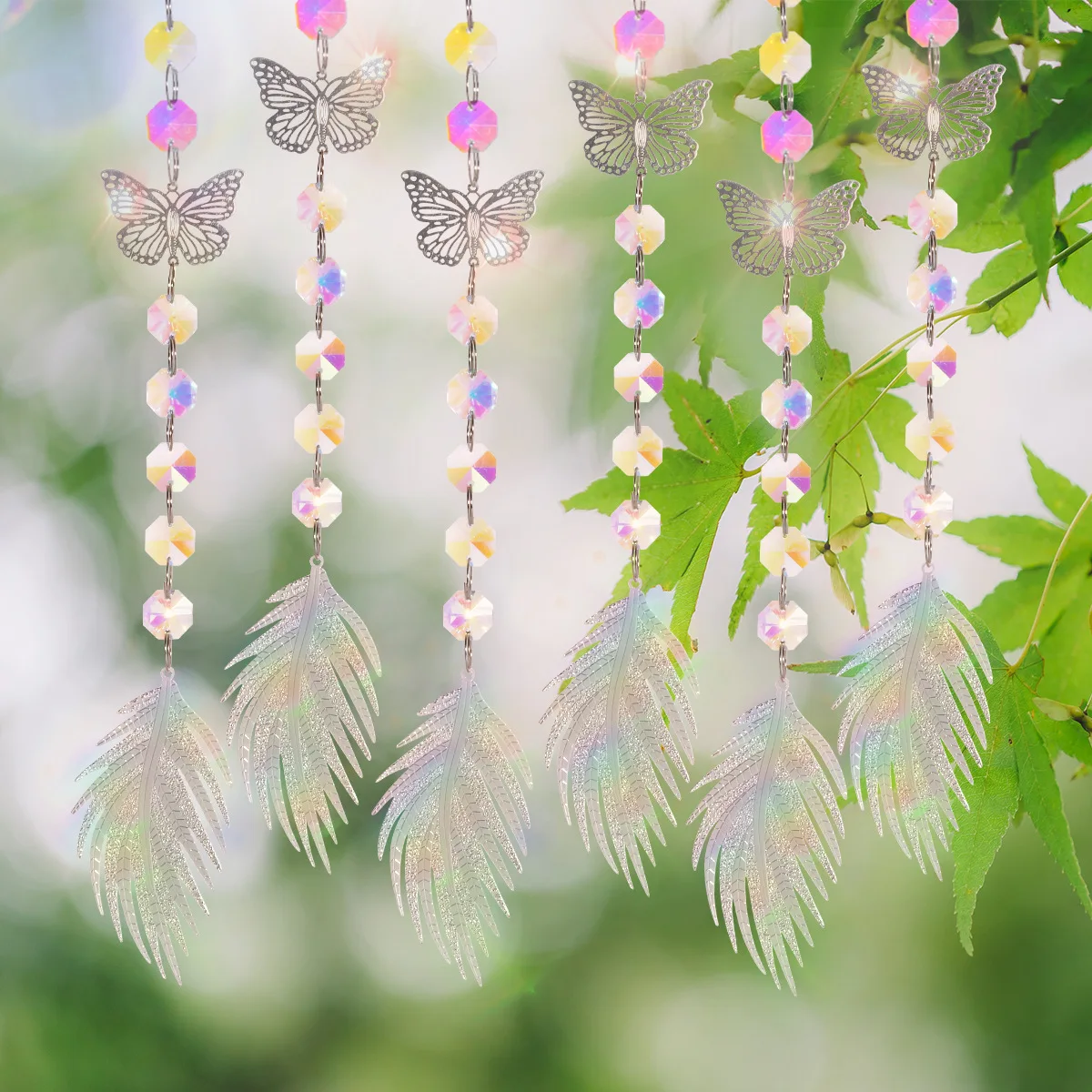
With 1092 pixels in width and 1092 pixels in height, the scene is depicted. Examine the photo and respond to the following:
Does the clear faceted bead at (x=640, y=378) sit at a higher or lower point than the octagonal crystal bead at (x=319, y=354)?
lower

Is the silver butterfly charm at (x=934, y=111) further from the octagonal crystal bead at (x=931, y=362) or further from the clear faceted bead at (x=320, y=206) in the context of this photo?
the clear faceted bead at (x=320, y=206)

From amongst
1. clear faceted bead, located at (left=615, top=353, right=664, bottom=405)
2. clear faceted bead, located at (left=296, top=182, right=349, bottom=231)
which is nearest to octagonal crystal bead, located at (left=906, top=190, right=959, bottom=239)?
clear faceted bead, located at (left=615, top=353, right=664, bottom=405)

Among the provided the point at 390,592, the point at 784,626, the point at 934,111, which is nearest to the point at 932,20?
the point at 934,111

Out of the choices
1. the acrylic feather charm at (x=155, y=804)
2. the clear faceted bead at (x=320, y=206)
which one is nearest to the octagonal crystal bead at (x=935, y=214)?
the clear faceted bead at (x=320, y=206)

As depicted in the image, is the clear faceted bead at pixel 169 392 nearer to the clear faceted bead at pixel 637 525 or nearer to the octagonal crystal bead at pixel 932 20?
the clear faceted bead at pixel 637 525

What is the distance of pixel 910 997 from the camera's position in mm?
766

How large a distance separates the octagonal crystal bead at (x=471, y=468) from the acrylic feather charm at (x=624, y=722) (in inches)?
2.9

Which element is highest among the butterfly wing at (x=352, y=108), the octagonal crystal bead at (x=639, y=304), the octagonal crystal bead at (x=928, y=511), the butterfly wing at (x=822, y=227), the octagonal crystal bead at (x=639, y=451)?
the butterfly wing at (x=352, y=108)

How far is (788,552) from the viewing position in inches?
16.3

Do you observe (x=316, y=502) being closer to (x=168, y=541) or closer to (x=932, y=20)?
(x=168, y=541)

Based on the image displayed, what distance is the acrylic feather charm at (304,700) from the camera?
441mm

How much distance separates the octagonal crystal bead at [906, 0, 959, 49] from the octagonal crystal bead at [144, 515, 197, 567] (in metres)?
0.34

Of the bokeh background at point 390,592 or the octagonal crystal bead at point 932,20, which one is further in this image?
the bokeh background at point 390,592

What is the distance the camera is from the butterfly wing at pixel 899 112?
0.42 meters
